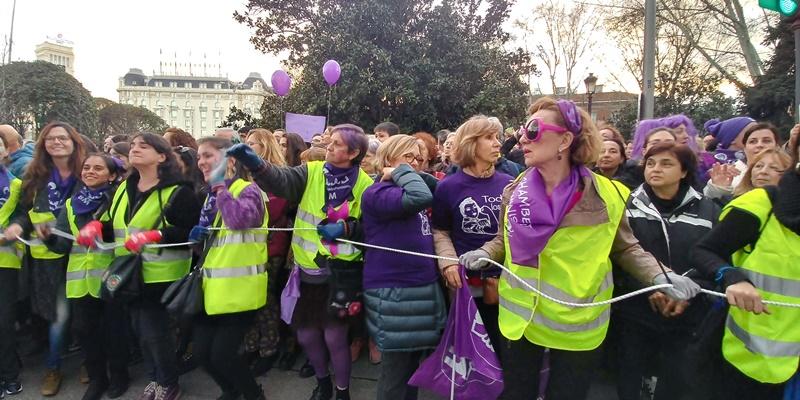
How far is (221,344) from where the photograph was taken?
3180 millimetres

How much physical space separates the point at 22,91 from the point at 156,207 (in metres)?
32.8

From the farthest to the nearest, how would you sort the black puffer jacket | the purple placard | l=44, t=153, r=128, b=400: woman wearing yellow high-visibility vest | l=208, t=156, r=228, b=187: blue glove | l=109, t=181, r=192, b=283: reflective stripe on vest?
1. the purple placard
2. l=44, t=153, r=128, b=400: woman wearing yellow high-visibility vest
3. l=109, t=181, r=192, b=283: reflective stripe on vest
4. l=208, t=156, r=228, b=187: blue glove
5. the black puffer jacket

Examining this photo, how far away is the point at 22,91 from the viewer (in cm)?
2839

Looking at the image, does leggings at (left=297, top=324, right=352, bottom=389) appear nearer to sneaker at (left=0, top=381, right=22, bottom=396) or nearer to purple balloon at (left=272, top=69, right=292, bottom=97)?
sneaker at (left=0, top=381, right=22, bottom=396)

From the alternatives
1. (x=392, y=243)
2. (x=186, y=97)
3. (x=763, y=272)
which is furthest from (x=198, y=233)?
(x=186, y=97)

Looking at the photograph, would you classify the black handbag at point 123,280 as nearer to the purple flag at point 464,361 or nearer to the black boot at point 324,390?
the black boot at point 324,390

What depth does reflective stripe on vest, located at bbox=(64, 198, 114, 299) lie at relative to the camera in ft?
11.8

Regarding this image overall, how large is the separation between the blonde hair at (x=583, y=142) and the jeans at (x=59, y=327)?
153 inches

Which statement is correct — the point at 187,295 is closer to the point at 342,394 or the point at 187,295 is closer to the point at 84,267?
the point at 84,267

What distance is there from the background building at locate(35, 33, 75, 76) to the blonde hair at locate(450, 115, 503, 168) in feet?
286

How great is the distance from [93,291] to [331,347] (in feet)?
6.01

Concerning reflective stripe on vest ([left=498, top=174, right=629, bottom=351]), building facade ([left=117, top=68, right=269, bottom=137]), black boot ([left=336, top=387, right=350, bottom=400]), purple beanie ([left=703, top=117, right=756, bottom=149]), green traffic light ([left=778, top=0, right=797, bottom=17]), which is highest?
building facade ([left=117, top=68, right=269, bottom=137])

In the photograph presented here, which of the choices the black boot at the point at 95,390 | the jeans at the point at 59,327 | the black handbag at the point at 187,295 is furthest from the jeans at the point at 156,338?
the jeans at the point at 59,327

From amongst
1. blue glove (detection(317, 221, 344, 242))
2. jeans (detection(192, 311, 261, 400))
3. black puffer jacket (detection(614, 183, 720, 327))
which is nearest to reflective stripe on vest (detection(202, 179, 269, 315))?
jeans (detection(192, 311, 261, 400))
